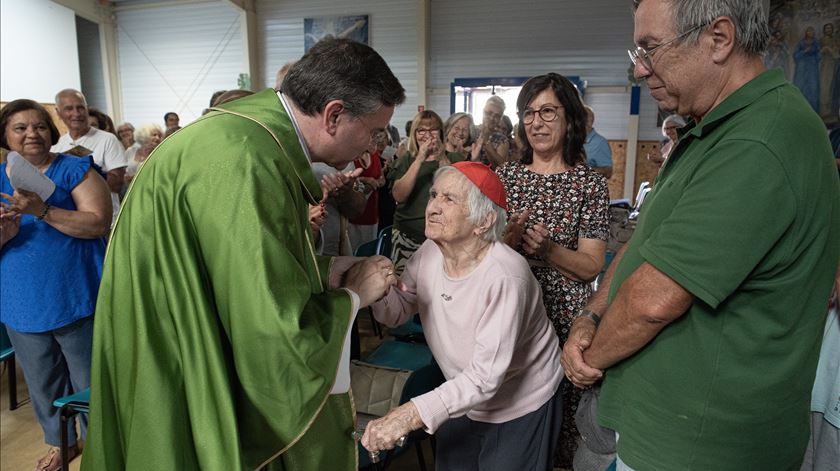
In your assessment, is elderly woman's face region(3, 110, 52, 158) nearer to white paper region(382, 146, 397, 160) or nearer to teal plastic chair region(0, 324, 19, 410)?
teal plastic chair region(0, 324, 19, 410)

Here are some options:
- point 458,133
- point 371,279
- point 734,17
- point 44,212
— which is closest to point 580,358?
point 371,279

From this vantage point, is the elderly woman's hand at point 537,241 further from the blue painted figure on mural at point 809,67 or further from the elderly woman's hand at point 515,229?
the blue painted figure on mural at point 809,67

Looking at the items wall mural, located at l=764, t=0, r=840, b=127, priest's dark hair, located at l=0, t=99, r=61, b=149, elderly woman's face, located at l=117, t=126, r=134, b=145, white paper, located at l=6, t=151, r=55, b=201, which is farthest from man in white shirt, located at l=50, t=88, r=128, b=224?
wall mural, located at l=764, t=0, r=840, b=127

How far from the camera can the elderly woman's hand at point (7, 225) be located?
240 cm

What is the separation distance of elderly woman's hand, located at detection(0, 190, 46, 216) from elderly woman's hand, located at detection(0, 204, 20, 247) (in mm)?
30

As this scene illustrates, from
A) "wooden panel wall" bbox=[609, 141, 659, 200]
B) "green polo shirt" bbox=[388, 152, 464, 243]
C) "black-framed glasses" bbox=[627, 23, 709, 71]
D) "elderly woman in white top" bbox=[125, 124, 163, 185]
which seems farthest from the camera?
"wooden panel wall" bbox=[609, 141, 659, 200]

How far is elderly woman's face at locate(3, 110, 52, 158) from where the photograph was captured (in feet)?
8.23

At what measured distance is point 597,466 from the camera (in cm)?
154

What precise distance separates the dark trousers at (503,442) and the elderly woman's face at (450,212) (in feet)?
2.15

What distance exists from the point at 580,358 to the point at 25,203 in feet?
8.14

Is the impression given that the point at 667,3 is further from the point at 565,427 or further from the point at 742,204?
the point at 565,427

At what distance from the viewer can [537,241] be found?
193 cm

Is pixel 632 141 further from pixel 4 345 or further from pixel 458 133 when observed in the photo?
pixel 4 345

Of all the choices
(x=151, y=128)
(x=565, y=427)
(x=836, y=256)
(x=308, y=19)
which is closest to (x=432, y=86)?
(x=308, y=19)
